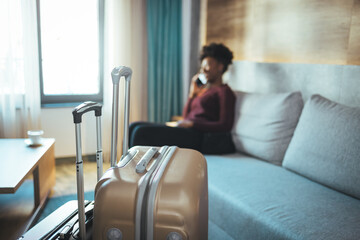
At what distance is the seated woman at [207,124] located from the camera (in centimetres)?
264

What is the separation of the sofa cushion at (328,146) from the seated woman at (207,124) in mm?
587

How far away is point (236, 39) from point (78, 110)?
2.42 meters

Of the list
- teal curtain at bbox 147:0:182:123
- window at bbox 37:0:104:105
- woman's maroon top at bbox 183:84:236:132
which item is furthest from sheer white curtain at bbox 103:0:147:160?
woman's maroon top at bbox 183:84:236:132

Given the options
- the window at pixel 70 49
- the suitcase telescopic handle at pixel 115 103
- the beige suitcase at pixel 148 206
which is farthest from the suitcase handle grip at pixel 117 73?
the window at pixel 70 49

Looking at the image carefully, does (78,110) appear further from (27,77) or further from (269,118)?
(27,77)

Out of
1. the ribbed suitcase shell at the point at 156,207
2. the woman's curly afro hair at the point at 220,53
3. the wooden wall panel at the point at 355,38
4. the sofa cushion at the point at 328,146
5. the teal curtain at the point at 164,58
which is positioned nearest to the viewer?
the ribbed suitcase shell at the point at 156,207

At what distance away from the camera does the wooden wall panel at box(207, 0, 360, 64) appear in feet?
7.69

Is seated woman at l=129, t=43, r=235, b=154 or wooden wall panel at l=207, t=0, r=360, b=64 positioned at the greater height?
wooden wall panel at l=207, t=0, r=360, b=64

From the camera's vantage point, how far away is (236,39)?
336 cm

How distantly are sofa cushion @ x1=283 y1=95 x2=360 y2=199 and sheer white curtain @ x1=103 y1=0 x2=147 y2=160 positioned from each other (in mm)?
1887

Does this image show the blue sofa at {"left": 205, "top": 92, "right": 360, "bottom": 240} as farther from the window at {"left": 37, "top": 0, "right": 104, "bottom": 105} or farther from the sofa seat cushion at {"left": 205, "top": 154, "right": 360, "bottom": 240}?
the window at {"left": 37, "top": 0, "right": 104, "bottom": 105}

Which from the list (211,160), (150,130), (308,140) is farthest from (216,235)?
(150,130)

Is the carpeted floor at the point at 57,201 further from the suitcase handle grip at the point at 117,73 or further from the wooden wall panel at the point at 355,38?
the wooden wall panel at the point at 355,38

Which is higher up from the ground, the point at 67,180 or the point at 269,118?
the point at 269,118
